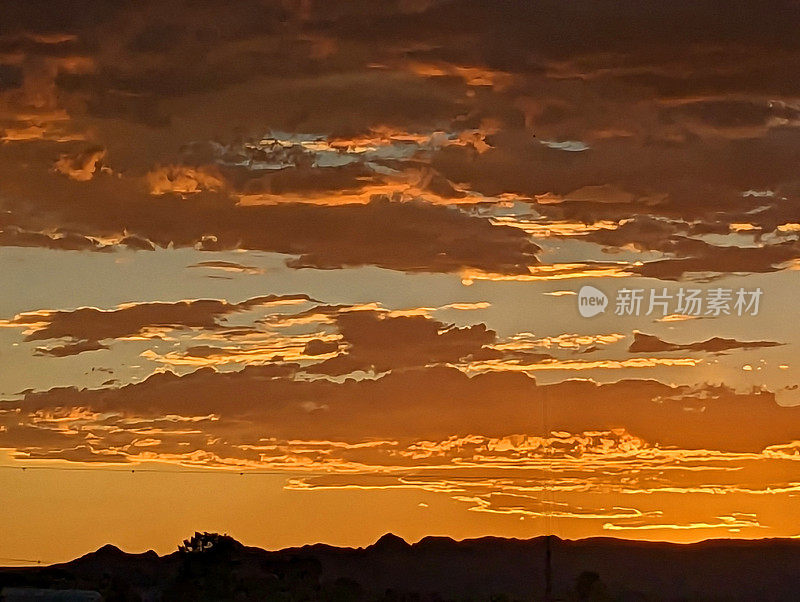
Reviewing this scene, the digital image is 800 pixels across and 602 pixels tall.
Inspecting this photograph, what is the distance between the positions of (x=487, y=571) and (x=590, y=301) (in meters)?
0.90

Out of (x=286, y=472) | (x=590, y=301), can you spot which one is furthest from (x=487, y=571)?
(x=590, y=301)

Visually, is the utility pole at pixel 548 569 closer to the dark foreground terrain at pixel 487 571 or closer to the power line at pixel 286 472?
the dark foreground terrain at pixel 487 571

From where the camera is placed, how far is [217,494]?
3545 millimetres

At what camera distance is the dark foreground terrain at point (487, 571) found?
3434 millimetres

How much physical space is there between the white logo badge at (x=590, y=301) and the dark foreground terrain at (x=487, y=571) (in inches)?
28.2

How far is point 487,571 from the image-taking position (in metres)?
3.45

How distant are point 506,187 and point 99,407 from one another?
149 centimetres

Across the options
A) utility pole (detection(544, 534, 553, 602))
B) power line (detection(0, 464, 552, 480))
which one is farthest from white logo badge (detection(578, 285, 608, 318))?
utility pole (detection(544, 534, 553, 602))

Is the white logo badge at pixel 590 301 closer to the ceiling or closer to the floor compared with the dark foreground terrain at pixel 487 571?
closer to the ceiling

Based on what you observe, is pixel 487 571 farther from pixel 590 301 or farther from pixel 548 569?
pixel 590 301

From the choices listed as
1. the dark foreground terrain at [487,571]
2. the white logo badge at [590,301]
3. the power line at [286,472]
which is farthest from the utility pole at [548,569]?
the white logo badge at [590,301]

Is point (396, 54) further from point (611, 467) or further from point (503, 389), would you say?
point (611, 467)

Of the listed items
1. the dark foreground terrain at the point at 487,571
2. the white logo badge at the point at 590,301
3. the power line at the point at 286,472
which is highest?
the white logo badge at the point at 590,301

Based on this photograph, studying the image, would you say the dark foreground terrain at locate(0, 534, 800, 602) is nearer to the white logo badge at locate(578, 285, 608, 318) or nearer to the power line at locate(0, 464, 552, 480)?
the power line at locate(0, 464, 552, 480)
